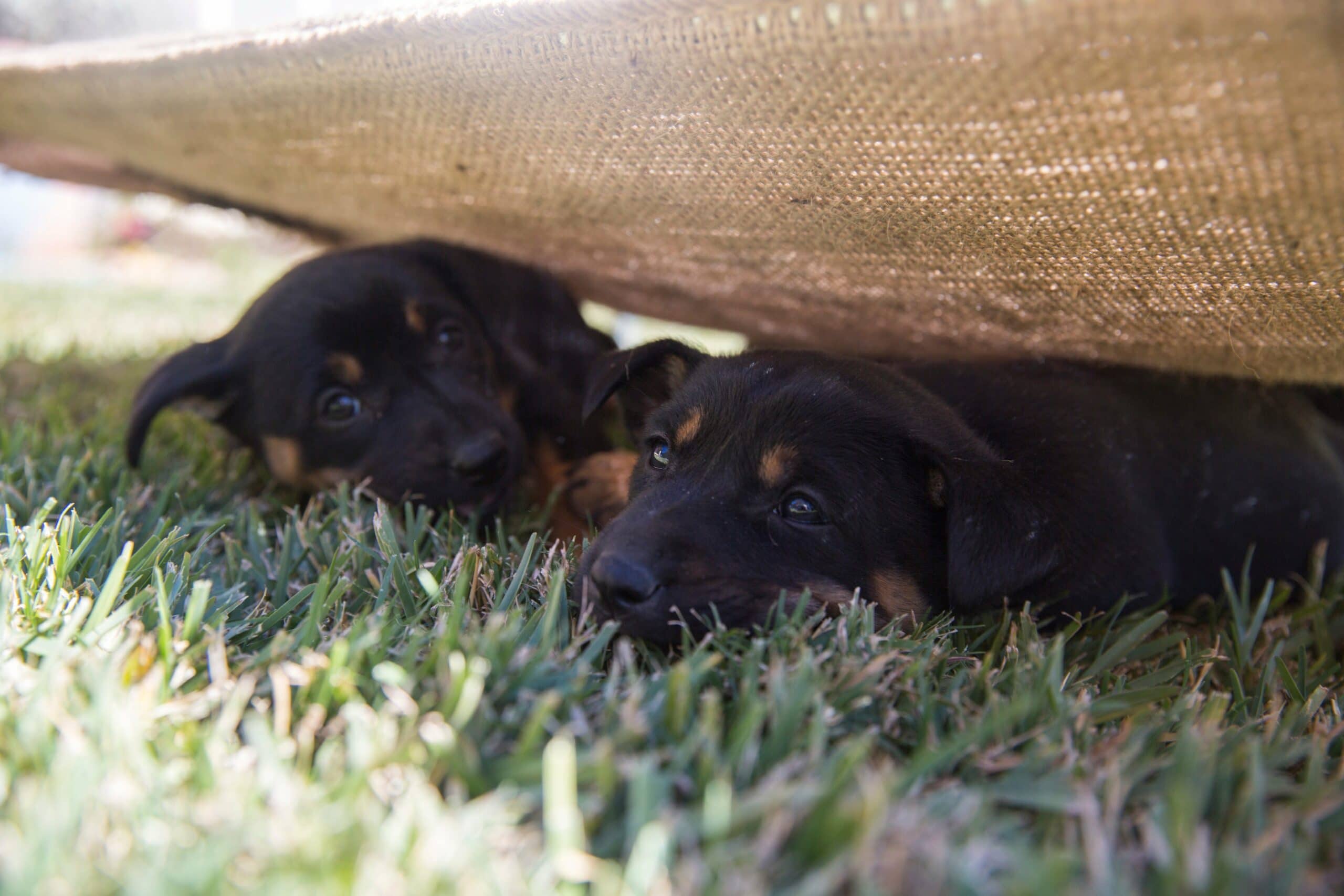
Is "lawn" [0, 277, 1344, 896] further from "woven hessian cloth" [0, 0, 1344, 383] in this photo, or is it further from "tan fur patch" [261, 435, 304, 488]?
"tan fur patch" [261, 435, 304, 488]

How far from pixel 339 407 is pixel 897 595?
76.7 inches

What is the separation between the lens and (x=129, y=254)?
13.1m

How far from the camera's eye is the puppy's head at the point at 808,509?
6.44ft

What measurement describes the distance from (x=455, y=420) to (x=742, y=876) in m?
2.26

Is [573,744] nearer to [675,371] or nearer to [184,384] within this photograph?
[675,371]

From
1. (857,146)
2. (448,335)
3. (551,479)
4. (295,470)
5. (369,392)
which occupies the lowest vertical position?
(551,479)

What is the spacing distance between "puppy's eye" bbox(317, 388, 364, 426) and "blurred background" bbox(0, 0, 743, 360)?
3.63ft

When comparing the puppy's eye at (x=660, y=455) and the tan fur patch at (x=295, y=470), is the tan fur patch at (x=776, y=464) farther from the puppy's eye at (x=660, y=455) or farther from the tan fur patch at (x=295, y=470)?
the tan fur patch at (x=295, y=470)

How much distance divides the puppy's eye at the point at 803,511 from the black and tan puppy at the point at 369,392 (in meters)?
1.12

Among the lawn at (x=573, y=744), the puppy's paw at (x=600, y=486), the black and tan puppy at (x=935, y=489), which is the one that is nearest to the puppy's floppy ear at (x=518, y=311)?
the puppy's paw at (x=600, y=486)

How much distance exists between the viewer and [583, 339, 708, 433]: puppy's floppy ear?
2.61 m

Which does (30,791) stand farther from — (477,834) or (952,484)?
(952,484)

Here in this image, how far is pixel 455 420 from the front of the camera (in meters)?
3.22

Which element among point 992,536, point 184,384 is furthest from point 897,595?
point 184,384
